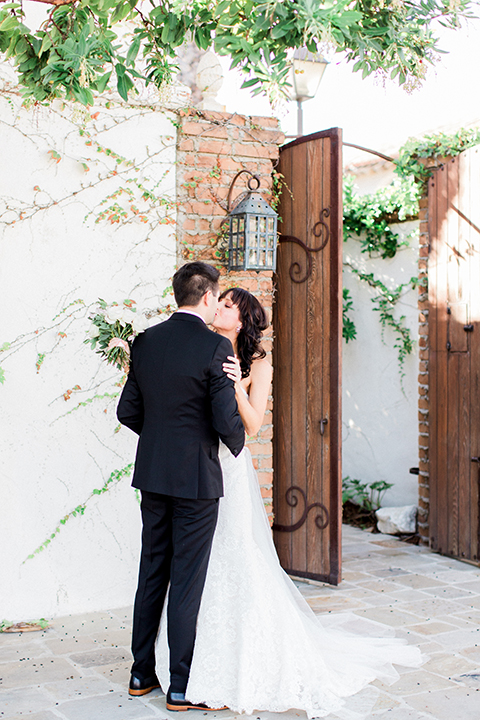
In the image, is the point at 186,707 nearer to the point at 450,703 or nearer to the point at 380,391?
the point at 450,703

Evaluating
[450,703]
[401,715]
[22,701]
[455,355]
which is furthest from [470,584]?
[22,701]

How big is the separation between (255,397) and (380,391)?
381cm

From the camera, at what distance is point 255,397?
10.7ft

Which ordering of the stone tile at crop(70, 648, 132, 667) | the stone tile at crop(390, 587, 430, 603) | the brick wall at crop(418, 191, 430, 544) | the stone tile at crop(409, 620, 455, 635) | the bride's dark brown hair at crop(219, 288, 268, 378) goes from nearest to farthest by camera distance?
the bride's dark brown hair at crop(219, 288, 268, 378) < the stone tile at crop(70, 648, 132, 667) < the stone tile at crop(409, 620, 455, 635) < the stone tile at crop(390, 587, 430, 603) < the brick wall at crop(418, 191, 430, 544)

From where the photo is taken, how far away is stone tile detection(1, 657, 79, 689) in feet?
10.8

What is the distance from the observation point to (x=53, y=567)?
418cm

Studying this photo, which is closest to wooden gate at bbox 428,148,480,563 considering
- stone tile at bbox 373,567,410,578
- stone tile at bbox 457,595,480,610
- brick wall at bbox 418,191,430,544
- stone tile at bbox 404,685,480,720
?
brick wall at bbox 418,191,430,544

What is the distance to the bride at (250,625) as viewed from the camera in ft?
9.70

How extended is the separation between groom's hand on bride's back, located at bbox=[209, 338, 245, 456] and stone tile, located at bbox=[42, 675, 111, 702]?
122cm

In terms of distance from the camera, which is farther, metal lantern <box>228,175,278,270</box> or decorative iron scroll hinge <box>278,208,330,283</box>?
decorative iron scroll hinge <box>278,208,330,283</box>

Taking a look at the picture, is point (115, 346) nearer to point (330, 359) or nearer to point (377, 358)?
point (330, 359)

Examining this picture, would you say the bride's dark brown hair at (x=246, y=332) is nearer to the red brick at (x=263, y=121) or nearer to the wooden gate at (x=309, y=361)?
the wooden gate at (x=309, y=361)

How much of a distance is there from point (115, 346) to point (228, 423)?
2.01 ft

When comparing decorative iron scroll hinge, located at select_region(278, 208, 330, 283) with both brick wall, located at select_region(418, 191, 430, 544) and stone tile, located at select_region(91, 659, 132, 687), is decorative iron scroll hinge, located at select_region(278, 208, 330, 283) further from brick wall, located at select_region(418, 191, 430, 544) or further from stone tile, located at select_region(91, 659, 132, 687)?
stone tile, located at select_region(91, 659, 132, 687)
